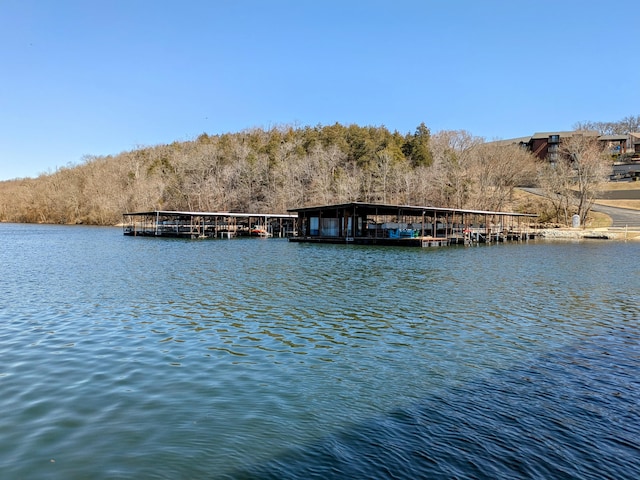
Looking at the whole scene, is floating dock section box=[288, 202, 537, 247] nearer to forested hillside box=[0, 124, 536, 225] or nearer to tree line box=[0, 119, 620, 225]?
tree line box=[0, 119, 620, 225]

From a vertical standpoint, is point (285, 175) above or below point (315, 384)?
above

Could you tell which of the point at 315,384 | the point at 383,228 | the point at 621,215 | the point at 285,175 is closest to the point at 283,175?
the point at 285,175

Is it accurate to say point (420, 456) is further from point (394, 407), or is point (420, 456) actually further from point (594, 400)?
point (594, 400)

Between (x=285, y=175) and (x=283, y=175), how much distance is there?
56cm

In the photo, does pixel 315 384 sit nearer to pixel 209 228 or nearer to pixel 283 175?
pixel 209 228

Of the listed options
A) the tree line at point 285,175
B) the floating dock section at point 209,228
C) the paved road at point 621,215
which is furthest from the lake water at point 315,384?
the tree line at point 285,175

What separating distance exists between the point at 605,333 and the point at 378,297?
7.14 m

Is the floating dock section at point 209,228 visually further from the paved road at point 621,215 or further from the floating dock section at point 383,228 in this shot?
the paved road at point 621,215

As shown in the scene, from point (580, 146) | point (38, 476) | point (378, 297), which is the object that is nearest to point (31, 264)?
point (378, 297)

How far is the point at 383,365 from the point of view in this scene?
8992 millimetres

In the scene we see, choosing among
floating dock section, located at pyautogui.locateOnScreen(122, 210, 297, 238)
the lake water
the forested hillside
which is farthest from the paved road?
the lake water

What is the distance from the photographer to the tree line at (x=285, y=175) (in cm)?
7606

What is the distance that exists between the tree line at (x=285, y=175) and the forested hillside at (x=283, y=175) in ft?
0.68

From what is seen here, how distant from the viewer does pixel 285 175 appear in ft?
285
